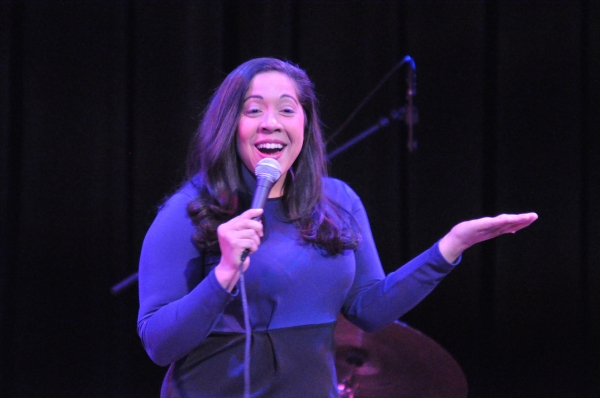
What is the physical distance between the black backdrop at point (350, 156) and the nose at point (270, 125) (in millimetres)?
1247

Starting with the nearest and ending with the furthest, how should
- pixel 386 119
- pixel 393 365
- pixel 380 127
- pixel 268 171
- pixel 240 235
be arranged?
pixel 240 235 < pixel 268 171 < pixel 393 365 < pixel 386 119 < pixel 380 127

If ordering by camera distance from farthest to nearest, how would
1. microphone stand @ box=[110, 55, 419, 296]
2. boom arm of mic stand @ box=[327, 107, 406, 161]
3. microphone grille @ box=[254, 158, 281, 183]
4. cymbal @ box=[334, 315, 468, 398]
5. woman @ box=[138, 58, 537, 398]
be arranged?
boom arm of mic stand @ box=[327, 107, 406, 161], microphone stand @ box=[110, 55, 419, 296], cymbal @ box=[334, 315, 468, 398], woman @ box=[138, 58, 537, 398], microphone grille @ box=[254, 158, 281, 183]

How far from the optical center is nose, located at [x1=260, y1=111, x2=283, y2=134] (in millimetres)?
1150

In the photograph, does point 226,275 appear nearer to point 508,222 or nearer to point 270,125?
point 270,125

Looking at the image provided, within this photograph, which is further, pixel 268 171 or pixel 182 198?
pixel 182 198

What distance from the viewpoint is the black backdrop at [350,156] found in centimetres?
231

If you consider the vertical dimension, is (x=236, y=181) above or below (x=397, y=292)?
above

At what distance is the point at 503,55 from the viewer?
97.7 inches

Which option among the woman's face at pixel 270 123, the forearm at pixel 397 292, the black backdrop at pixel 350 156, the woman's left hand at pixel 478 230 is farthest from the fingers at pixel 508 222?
the black backdrop at pixel 350 156

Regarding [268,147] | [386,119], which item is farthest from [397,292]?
[386,119]

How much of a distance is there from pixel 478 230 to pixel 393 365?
1.37 ft

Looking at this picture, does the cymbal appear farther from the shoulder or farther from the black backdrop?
the black backdrop

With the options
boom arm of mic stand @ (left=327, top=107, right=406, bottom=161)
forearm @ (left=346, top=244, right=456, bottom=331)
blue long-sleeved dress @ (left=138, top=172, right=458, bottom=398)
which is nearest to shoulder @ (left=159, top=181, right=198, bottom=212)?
blue long-sleeved dress @ (left=138, top=172, right=458, bottom=398)

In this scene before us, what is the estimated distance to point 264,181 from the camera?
96 cm
